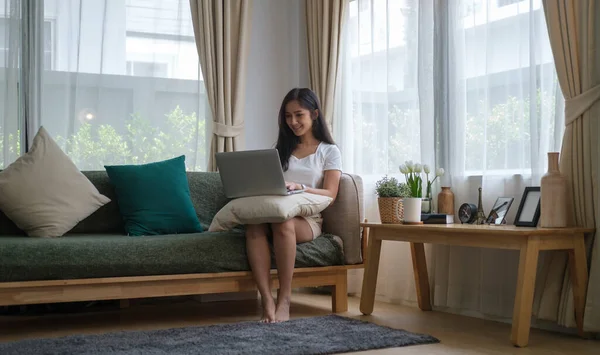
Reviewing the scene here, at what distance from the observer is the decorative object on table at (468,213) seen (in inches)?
139

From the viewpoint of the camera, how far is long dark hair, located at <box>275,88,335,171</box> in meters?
3.84

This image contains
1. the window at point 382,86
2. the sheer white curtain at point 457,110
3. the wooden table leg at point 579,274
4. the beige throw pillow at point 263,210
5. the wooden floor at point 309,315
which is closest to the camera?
the wooden floor at point 309,315

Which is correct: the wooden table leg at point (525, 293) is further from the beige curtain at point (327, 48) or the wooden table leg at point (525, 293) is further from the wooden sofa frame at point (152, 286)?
the beige curtain at point (327, 48)

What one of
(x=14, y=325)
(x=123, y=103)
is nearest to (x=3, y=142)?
(x=123, y=103)

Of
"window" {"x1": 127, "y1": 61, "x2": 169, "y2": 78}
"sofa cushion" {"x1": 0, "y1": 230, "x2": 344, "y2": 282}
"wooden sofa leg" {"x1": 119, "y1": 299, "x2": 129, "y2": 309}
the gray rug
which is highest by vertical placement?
"window" {"x1": 127, "y1": 61, "x2": 169, "y2": 78}

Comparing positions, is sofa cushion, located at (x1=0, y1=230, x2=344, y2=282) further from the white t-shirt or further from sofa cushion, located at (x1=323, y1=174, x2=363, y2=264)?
the white t-shirt

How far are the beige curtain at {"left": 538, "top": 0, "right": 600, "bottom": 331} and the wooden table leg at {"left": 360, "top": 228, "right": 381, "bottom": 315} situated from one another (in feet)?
2.82

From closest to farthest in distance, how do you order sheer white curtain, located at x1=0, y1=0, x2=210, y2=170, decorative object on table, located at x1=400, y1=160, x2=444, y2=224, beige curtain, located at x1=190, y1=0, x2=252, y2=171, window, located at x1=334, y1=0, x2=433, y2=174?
decorative object on table, located at x1=400, y1=160, x2=444, y2=224
window, located at x1=334, y1=0, x2=433, y2=174
sheer white curtain, located at x1=0, y1=0, x2=210, y2=170
beige curtain, located at x1=190, y1=0, x2=252, y2=171

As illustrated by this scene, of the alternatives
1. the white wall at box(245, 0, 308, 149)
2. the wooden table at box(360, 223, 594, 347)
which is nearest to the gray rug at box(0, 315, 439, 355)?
the wooden table at box(360, 223, 594, 347)

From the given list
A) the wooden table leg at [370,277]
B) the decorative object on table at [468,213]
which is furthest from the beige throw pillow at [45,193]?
the decorative object on table at [468,213]

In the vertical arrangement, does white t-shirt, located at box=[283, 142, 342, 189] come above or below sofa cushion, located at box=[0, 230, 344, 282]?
above

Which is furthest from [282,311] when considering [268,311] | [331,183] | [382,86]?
[382,86]

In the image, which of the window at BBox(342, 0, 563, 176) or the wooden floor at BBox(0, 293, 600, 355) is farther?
the window at BBox(342, 0, 563, 176)

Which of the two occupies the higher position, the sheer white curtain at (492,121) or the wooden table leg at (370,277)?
the sheer white curtain at (492,121)
